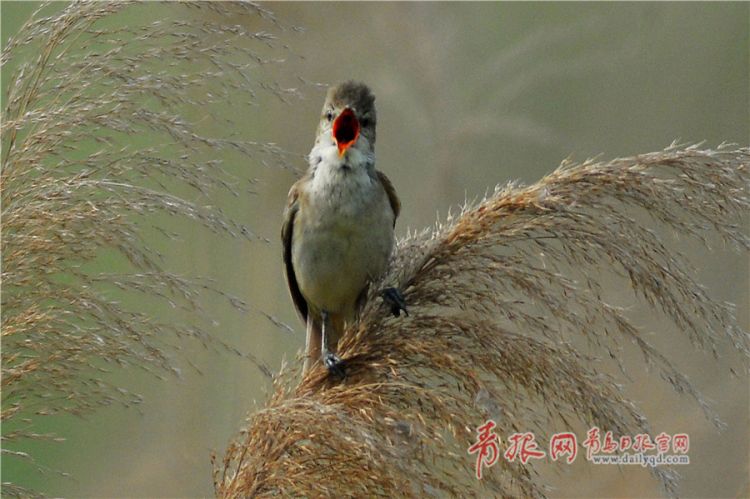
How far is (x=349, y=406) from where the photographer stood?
1.76 meters

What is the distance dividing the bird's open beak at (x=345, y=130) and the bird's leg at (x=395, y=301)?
60 cm

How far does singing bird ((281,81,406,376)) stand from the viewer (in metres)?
2.55

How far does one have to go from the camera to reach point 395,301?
1.95 metres

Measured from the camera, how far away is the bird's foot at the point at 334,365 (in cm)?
191

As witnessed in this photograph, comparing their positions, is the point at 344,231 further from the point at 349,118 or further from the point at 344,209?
the point at 349,118

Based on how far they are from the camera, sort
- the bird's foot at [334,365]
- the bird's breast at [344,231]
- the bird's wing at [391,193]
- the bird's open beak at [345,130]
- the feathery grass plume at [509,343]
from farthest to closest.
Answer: the bird's wing at [391,193] → the bird's breast at [344,231] → the bird's open beak at [345,130] → the bird's foot at [334,365] → the feathery grass plume at [509,343]

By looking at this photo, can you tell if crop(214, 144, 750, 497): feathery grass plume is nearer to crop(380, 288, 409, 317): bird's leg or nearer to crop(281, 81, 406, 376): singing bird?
crop(380, 288, 409, 317): bird's leg

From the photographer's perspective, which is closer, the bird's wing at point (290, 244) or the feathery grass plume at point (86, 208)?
the feathery grass plume at point (86, 208)

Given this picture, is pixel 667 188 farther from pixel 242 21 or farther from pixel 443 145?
pixel 443 145

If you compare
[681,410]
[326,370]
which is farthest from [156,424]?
[326,370]

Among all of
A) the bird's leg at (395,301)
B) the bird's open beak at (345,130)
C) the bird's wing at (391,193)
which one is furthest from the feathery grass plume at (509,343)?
the bird's wing at (391,193)

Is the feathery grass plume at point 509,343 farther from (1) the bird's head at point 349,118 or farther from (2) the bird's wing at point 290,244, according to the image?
(2) the bird's wing at point 290,244

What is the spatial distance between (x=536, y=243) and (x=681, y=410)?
7.81ft

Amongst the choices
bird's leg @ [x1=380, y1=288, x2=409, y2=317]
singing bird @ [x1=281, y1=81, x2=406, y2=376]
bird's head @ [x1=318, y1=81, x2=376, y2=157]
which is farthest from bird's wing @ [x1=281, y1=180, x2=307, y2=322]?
bird's leg @ [x1=380, y1=288, x2=409, y2=317]
